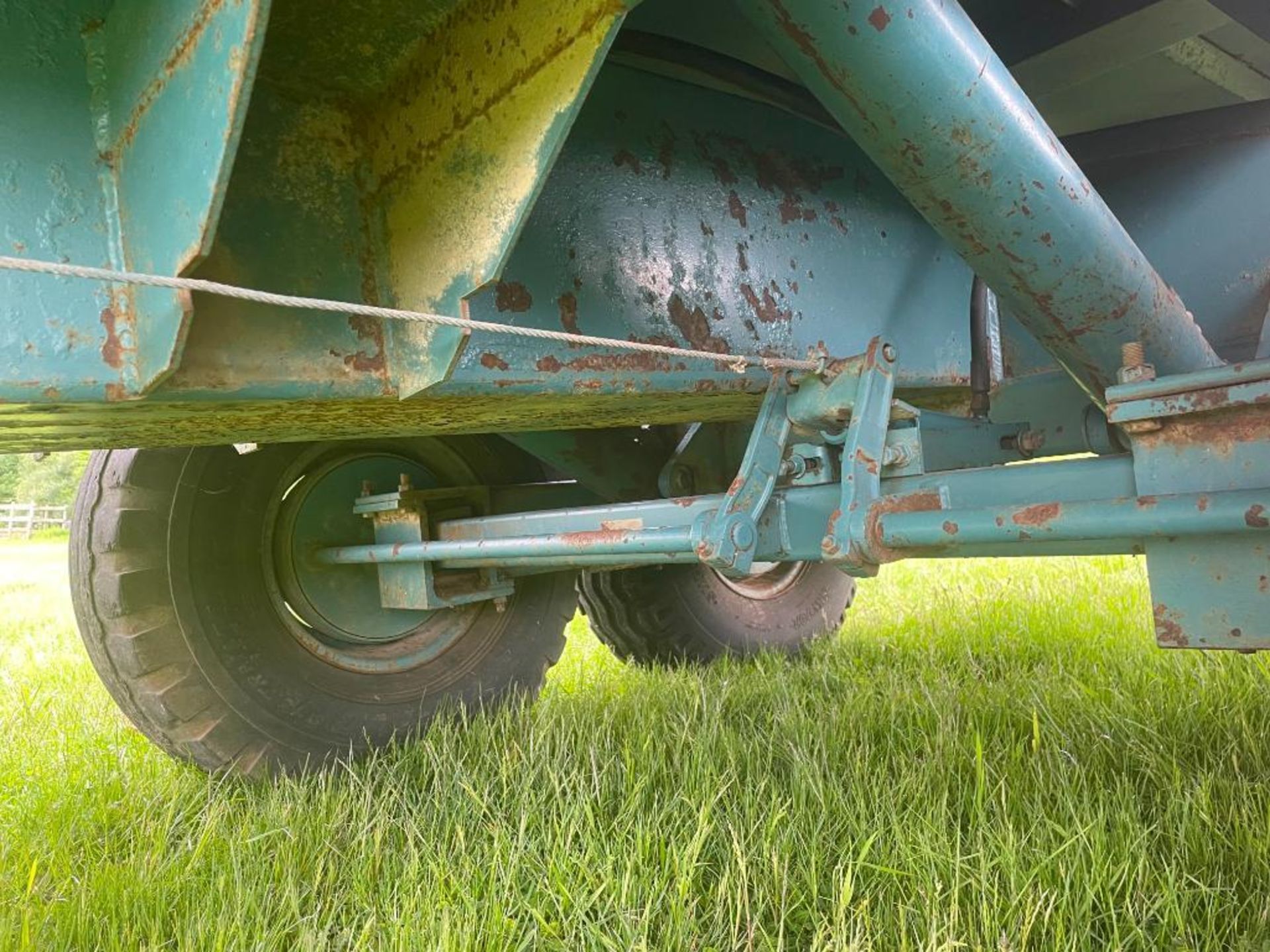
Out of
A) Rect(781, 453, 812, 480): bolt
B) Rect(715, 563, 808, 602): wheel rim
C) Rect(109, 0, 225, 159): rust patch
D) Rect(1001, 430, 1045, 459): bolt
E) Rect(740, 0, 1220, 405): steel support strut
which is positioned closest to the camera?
Rect(109, 0, 225, 159): rust patch

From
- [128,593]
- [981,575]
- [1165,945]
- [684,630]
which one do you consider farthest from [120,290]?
[981,575]

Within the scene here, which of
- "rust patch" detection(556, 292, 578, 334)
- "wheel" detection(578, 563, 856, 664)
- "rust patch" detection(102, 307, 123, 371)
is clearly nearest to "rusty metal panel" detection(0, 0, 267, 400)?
"rust patch" detection(102, 307, 123, 371)

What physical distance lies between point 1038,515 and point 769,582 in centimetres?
209

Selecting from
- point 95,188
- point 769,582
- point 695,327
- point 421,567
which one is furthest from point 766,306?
point 769,582

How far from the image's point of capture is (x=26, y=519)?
71.1ft

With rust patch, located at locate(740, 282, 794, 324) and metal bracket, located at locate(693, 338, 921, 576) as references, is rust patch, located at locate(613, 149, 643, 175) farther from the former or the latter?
metal bracket, located at locate(693, 338, 921, 576)

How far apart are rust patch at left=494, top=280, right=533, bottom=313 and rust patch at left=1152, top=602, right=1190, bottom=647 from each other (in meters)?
1.00

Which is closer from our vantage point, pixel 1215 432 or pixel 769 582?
pixel 1215 432

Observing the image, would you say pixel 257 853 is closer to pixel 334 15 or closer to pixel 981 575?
pixel 334 15

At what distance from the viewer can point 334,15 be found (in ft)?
3.64

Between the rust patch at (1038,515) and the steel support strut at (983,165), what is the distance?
1.31ft

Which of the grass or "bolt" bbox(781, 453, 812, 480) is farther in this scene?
"bolt" bbox(781, 453, 812, 480)

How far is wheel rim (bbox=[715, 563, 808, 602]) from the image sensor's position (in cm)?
312

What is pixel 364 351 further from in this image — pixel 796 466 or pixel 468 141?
pixel 796 466
